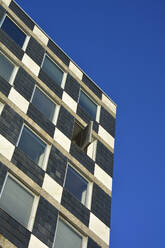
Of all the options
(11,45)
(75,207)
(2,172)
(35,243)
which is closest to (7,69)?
(11,45)

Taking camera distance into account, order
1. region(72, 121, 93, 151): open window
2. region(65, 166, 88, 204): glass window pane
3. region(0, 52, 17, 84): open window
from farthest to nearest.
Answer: region(72, 121, 93, 151): open window, region(0, 52, 17, 84): open window, region(65, 166, 88, 204): glass window pane

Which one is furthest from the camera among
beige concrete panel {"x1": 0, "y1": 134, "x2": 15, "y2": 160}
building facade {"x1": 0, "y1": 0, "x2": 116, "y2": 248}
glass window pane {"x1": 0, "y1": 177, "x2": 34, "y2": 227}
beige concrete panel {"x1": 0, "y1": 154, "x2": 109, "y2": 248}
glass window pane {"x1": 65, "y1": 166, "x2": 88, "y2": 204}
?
glass window pane {"x1": 65, "y1": 166, "x2": 88, "y2": 204}

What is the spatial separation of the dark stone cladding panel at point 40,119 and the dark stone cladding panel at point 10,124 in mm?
1073

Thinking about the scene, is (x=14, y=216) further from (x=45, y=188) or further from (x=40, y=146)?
(x=40, y=146)

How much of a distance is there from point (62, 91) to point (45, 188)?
26.5 ft

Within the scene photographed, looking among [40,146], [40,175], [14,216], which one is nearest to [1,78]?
[40,146]

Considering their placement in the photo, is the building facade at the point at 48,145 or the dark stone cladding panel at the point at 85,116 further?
the dark stone cladding panel at the point at 85,116

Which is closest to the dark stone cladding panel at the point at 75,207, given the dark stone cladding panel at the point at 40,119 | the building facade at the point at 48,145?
the building facade at the point at 48,145

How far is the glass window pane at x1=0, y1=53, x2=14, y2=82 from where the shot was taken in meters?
24.6

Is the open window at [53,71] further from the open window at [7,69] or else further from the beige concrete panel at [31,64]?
the open window at [7,69]

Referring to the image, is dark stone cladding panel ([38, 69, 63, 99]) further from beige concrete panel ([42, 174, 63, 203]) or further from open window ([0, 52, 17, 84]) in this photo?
beige concrete panel ([42, 174, 63, 203])

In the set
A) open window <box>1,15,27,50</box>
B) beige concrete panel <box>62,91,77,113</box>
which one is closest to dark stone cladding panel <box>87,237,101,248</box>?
beige concrete panel <box>62,91,77,113</box>

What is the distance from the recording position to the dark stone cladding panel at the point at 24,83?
80.3ft

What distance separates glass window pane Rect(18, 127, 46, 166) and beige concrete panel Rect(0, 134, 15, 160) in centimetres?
97
